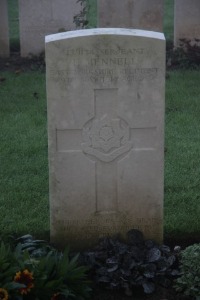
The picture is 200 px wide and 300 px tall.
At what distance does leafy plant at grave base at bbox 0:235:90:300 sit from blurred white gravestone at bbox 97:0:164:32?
20.3ft

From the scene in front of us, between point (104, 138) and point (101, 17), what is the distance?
5679 millimetres

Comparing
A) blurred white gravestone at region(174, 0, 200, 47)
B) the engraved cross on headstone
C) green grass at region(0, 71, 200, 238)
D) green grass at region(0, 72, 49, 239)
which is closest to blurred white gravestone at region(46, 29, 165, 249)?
the engraved cross on headstone

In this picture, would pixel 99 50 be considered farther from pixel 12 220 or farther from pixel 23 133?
pixel 23 133

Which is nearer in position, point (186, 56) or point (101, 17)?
point (186, 56)

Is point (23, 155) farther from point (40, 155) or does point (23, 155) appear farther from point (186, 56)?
point (186, 56)

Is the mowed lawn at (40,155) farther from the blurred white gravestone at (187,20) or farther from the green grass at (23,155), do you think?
the blurred white gravestone at (187,20)

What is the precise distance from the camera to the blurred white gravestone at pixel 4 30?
10.3 meters

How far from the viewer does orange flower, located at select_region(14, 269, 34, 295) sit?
404 cm

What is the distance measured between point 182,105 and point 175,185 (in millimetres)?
2340

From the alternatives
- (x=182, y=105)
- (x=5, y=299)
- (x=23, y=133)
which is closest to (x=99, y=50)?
(x=5, y=299)

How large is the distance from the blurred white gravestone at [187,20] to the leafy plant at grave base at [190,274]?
594 centimetres

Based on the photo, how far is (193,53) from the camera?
9.88 m

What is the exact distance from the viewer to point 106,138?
15.4ft

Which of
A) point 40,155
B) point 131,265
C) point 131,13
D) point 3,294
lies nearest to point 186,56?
point 131,13
